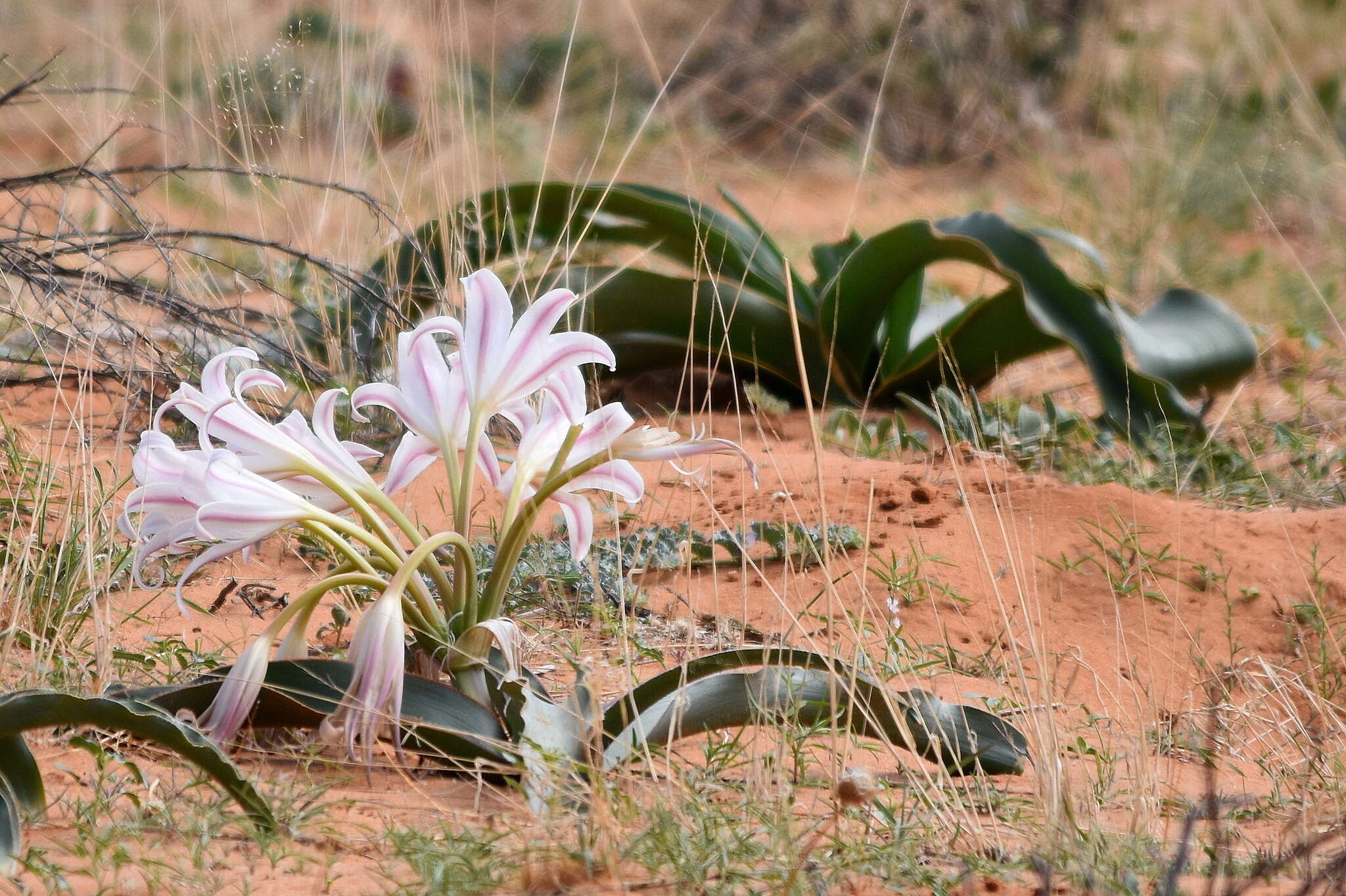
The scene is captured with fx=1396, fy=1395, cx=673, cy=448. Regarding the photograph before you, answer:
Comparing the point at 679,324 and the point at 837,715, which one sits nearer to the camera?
the point at 837,715

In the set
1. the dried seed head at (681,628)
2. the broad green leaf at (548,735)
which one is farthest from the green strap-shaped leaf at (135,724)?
the dried seed head at (681,628)

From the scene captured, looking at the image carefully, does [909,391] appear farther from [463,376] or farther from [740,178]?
[740,178]

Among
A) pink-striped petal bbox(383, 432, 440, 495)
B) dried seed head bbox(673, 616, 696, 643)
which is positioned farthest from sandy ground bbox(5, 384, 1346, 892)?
pink-striped petal bbox(383, 432, 440, 495)

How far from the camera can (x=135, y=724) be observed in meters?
1.58

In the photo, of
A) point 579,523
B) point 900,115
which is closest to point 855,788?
point 579,523

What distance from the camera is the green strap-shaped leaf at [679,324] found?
3.76m

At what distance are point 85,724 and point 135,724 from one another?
6cm

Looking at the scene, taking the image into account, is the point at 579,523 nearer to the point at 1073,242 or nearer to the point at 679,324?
the point at 679,324

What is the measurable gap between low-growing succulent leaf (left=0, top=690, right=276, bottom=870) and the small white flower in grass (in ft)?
0.45

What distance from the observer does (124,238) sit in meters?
2.62

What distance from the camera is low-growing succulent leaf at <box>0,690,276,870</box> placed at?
1.54 metres

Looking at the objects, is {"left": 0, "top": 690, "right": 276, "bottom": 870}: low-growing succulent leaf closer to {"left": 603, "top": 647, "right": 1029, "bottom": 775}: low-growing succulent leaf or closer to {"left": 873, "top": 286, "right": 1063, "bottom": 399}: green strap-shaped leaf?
{"left": 603, "top": 647, "right": 1029, "bottom": 775}: low-growing succulent leaf

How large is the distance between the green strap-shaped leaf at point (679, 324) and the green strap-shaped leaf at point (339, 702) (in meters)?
2.03

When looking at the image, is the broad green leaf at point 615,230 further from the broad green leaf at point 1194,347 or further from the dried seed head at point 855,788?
the dried seed head at point 855,788
